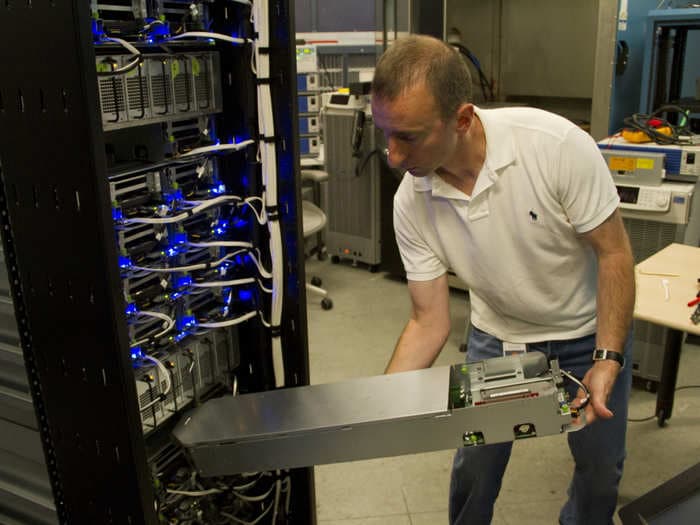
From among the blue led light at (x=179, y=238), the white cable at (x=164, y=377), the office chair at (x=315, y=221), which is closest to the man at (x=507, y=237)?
the blue led light at (x=179, y=238)

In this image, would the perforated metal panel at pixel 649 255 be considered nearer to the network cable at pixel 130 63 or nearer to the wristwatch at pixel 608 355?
the wristwatch at pixel 608 355

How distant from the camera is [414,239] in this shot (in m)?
1.65

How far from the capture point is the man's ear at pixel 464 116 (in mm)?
1323

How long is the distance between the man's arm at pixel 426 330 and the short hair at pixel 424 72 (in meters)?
0.49

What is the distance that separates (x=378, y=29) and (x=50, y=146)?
446 cm

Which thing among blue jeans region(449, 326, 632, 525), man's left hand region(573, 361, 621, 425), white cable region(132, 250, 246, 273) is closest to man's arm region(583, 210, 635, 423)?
→ man's left hand region(573, 361, 621, 425)

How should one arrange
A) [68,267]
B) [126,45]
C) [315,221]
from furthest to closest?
[315,221] → [126,45] → [68,267]

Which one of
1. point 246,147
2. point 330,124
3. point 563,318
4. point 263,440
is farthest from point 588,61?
point 263,440

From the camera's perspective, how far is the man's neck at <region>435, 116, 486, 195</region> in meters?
1.47

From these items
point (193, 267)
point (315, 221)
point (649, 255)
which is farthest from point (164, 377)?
point (315, 221)

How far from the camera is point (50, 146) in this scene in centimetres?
96

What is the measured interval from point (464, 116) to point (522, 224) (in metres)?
0.30

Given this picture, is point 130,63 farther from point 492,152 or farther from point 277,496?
point 277,496

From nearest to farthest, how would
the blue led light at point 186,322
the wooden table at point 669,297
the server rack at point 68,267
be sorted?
1. the server rack at point 68,267
2. the blue led light at point 186,322
3. the wooden table at point 669,297
